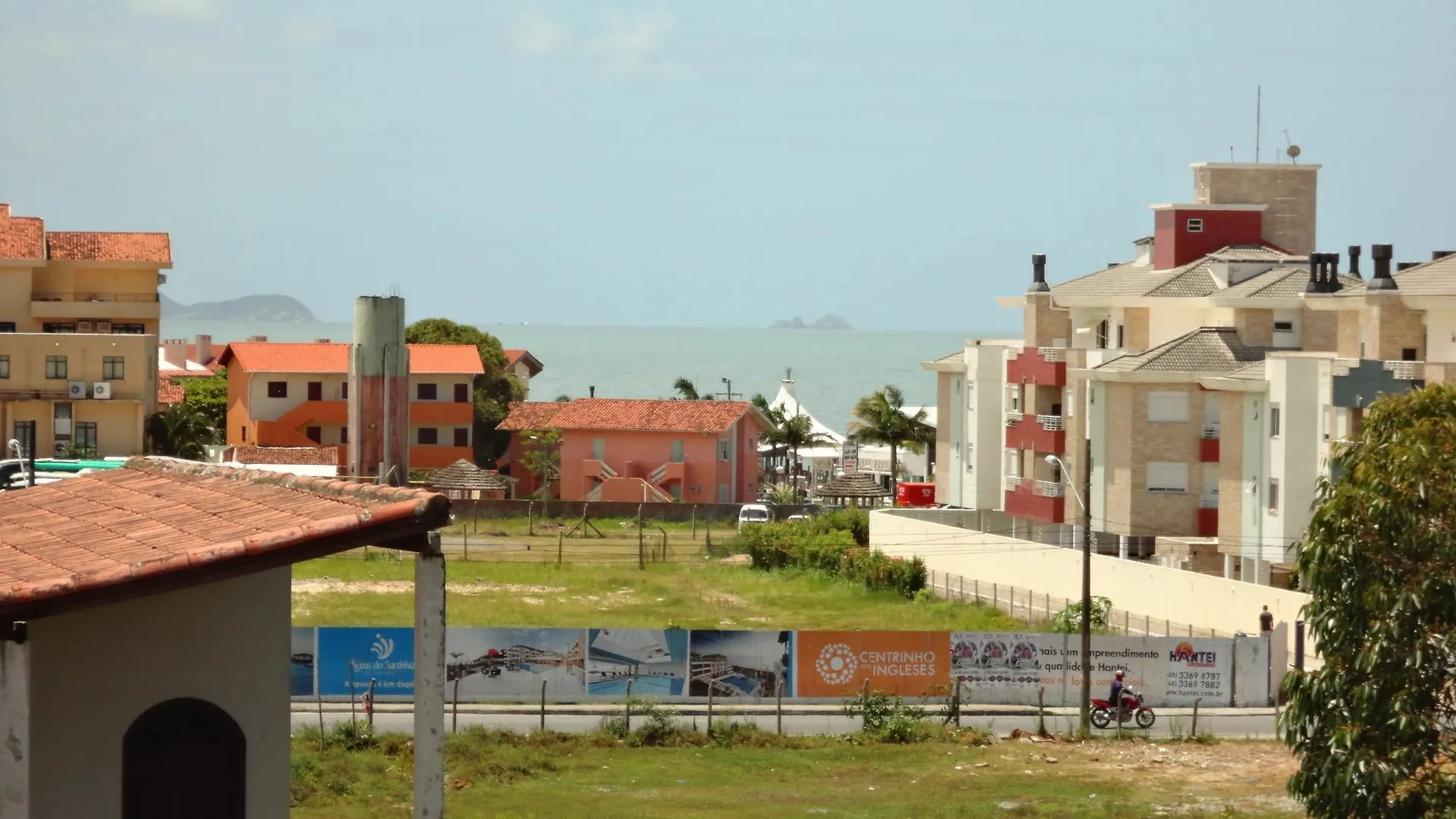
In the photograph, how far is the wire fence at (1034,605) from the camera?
159 ft

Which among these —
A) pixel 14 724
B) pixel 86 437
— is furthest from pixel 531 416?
pixel 14 724

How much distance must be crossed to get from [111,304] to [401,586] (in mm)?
34627

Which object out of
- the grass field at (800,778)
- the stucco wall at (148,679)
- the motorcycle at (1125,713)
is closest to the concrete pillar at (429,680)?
the stucco wall at (148,679)

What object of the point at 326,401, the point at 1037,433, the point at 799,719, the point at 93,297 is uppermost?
the point at 93,297

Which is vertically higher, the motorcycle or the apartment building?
A: the apartment building

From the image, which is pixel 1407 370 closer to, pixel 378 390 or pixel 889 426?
pixel 378 390

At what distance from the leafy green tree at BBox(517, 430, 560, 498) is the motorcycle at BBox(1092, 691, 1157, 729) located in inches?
2277

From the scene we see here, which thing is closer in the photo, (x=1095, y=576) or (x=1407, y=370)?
(x=1407, y=370)

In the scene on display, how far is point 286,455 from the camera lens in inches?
3546

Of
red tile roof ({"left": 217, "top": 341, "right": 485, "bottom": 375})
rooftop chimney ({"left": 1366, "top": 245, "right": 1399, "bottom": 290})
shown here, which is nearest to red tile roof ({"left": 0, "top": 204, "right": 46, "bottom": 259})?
red tile roof ({"left": 217, "top": 341, "right": 485, "bottom": 375})

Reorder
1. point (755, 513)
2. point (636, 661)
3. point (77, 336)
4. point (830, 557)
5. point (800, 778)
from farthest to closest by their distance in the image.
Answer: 1. point (755, 513)
2. point (77, 336)
3. point (830, 557)
4. point (636, 661)
5. point (800, 778)

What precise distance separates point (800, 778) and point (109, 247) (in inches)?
2489

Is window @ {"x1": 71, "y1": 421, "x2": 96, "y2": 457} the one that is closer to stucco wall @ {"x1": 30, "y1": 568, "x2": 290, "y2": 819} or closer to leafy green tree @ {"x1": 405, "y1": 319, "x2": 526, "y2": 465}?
leafy green tree @ {"x1": 405, "y1": 319, "x2": 526, "y2": 465}

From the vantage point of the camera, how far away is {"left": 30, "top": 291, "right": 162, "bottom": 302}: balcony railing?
275 ft
